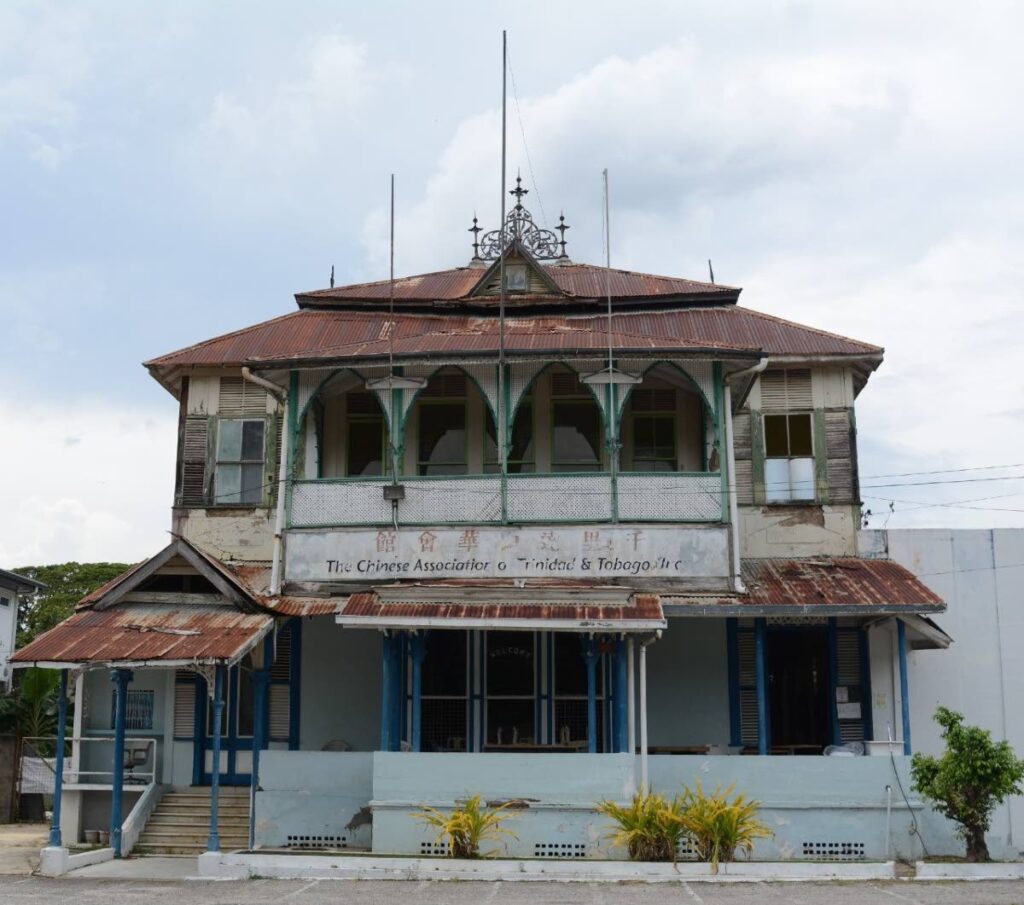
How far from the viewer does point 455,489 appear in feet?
58.0

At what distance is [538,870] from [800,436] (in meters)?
9.02

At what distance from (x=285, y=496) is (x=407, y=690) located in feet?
11.1

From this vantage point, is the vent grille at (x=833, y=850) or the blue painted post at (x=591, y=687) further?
the blue painted post at (x=591, y=687)

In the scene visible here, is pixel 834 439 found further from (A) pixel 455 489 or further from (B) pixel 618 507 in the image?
(A) pixel 455 489

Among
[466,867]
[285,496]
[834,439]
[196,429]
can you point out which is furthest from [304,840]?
[834,439]

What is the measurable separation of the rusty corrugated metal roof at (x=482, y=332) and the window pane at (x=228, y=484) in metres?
1.73

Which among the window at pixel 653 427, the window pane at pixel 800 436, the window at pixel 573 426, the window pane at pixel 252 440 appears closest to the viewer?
the window at pixel 573 426

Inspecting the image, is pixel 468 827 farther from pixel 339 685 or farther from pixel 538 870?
pixel 339 685

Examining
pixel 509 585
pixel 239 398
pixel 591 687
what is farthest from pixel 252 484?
pixel 591 687

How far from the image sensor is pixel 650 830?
48.1ft

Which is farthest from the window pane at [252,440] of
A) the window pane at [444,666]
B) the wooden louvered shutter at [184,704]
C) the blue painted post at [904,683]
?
the blue painted post at [904,683]

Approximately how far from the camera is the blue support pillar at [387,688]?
645 inches

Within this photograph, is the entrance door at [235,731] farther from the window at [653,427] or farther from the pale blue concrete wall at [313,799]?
the window at [653,427]

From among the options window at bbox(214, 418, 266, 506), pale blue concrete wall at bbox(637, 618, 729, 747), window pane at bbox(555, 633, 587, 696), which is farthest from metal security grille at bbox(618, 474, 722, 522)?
window at bbox(214, 418, 266, 506)
